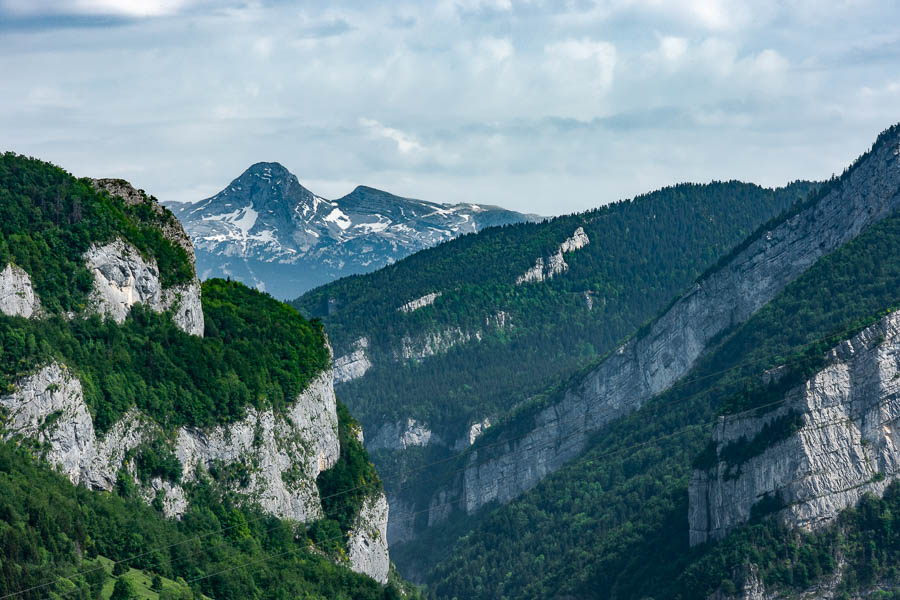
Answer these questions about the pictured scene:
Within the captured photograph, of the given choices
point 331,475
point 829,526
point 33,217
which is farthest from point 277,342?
point 829,526

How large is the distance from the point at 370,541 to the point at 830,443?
53918 mm

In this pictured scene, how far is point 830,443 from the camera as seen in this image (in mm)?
187875

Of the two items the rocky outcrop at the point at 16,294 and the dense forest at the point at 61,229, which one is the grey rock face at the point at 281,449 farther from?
the rocky outcrop at the point at 16,294

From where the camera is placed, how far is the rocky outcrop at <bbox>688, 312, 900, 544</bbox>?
7347 inches

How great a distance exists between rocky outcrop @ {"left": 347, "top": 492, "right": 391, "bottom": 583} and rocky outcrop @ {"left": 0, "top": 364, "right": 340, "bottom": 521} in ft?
19.1

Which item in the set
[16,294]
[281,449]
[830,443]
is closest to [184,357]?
[281,449]

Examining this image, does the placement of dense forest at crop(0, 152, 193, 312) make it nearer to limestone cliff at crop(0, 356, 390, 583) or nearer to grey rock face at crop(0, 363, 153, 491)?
grey rock face at crop(0, 363, 153, 491)

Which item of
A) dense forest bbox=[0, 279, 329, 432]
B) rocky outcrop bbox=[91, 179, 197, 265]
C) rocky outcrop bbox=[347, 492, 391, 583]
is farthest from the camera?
rocky outcrop bbox=[347, 492, 391, 583]

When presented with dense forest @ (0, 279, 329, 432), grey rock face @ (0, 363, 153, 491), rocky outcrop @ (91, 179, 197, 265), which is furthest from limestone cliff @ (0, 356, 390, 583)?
rocky outcrop @ (91, 179, 197, 265)

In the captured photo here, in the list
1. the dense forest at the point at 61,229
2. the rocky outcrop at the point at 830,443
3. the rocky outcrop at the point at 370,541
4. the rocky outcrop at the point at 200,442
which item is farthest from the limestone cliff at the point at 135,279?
the rocky outcrop at the point at 830,443

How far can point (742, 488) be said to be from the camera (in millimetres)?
191875

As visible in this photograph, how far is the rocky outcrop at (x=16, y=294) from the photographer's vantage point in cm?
14125

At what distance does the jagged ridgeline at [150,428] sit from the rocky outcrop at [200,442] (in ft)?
0.62

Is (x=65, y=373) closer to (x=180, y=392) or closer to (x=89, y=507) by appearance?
(x=89, y=507)
